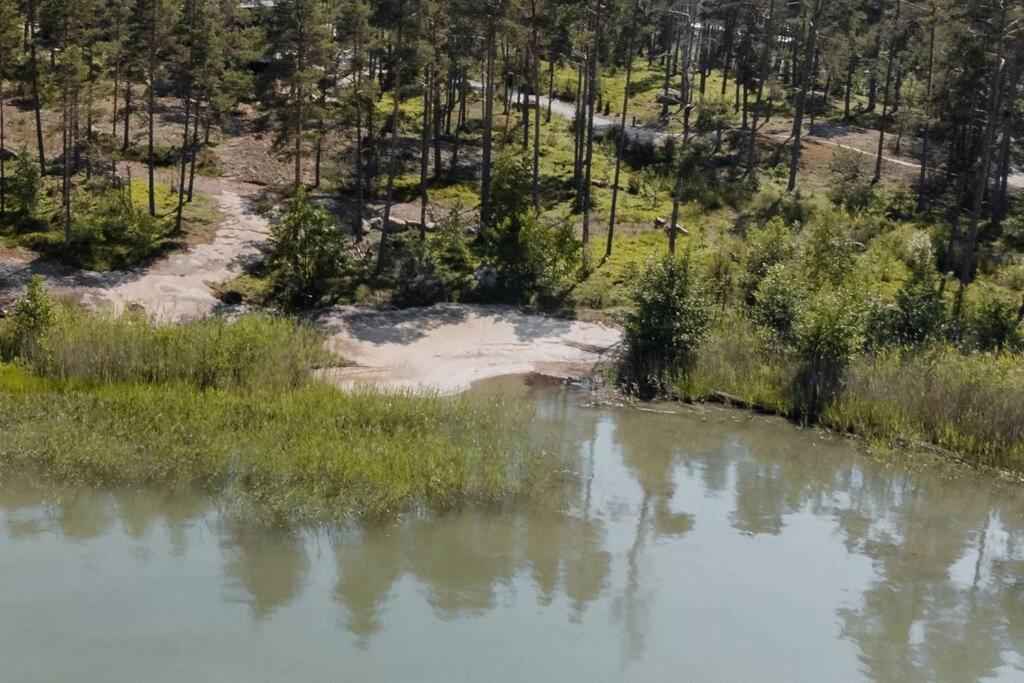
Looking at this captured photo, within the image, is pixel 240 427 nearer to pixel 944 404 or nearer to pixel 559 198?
pixel 944 404

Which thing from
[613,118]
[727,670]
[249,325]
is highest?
[613,118]

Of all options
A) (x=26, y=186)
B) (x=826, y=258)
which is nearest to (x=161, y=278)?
(x=26, y=186)

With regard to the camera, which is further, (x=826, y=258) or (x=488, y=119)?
(x=488, y=119)

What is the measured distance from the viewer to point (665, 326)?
2603cm

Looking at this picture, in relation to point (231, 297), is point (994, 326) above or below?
above

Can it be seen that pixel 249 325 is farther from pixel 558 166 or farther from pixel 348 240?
pixel 558 166

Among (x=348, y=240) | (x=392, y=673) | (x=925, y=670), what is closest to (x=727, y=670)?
(x=925, y=670)

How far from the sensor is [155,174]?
136ft

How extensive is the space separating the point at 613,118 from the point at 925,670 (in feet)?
159

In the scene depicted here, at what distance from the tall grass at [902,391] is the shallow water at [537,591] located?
2.42 metres

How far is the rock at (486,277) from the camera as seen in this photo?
32812 millimetres

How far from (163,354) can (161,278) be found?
10550mm

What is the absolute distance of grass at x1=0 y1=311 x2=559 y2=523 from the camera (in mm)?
17156

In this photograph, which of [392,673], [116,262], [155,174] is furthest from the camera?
[155,174]
